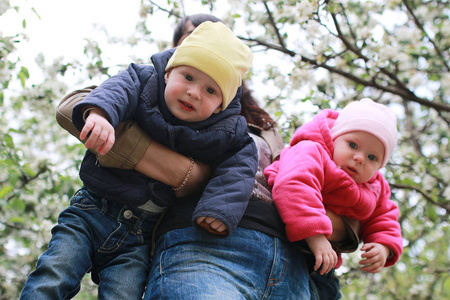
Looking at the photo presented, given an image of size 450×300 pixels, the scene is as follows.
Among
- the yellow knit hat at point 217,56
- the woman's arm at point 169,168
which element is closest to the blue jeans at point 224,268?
the woman's arm at point 169,168

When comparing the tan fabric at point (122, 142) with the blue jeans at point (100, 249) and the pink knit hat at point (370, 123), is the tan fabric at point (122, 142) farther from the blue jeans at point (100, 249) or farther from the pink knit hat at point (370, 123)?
the pink knit hat at point (370, 123)

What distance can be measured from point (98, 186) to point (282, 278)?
677 millimetres

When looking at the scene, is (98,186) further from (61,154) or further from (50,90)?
(61,154)

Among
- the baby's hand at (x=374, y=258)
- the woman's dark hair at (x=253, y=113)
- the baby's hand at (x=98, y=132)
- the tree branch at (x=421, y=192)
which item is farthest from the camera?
the tree branch at (x=421, y=192)

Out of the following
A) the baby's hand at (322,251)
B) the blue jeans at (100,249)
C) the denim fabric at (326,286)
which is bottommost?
the blue jeans at (100,249)

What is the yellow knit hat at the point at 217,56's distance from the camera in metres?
1.47

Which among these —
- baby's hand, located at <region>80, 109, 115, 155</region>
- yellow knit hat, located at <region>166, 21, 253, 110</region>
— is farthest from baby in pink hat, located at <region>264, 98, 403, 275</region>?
baby's hand, located at <region>80, 109, 115, 155</region>

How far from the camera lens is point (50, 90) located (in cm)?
308

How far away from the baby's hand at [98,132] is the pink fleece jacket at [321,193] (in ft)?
2.08

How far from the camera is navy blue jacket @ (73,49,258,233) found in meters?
1.32

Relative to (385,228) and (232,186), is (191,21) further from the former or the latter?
(385,228)

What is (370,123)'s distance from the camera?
168cm

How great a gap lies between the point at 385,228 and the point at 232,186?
75 centimetres

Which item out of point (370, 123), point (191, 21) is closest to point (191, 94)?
point (370, 123)
